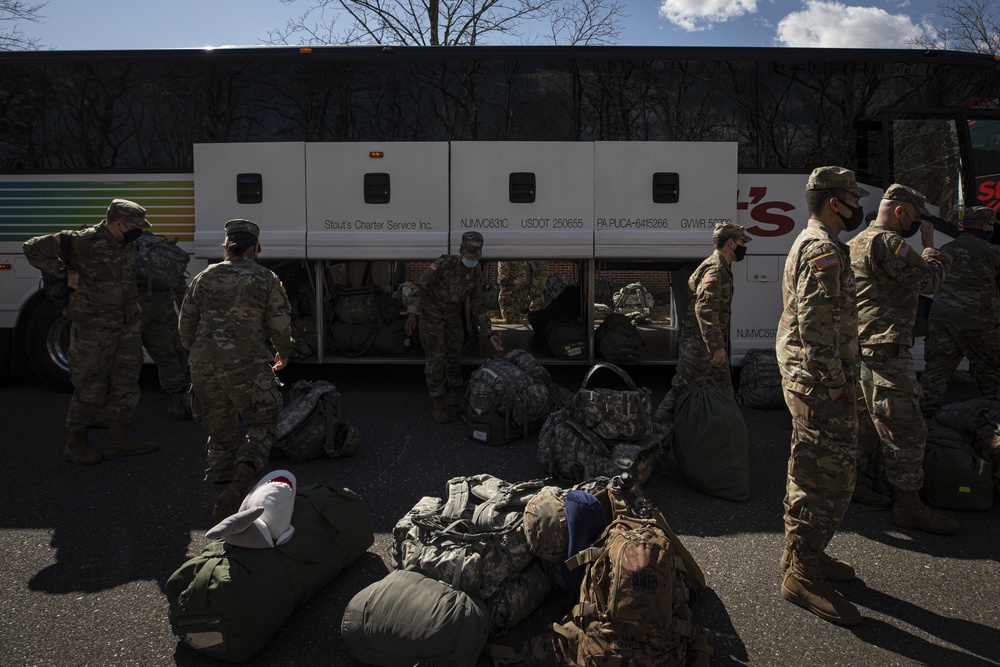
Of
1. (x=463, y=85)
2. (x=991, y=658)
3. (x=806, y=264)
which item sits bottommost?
(x=991, y=658)

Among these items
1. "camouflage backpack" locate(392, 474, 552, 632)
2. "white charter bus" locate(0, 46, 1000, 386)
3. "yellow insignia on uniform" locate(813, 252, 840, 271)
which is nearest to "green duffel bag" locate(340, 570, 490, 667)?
"camouflage backpack" locate(392, 474, 552, 632)

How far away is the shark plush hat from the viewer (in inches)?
112

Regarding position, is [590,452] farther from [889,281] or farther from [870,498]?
[889,281]

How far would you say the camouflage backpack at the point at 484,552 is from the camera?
2.87 meters

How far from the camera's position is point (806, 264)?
3158mm

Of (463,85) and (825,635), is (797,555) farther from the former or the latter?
(463,85)

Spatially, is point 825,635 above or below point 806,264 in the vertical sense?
below

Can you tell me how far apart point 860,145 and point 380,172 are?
4799 millimetres

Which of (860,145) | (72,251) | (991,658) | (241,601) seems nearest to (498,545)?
(241,601)

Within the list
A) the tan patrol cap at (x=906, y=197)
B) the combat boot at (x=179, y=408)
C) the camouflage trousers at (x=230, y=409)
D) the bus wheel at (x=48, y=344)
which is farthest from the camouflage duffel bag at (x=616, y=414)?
the bus wheel at (x=48, y=344)

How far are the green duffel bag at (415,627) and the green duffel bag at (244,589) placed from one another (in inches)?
14.4

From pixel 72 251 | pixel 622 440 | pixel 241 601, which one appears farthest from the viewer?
pixel 72 251

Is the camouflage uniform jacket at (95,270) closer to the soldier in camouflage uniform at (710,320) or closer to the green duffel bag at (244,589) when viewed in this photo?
the green duffel bag at (244,589)

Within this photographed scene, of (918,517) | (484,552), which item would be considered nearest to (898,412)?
(918,517)
